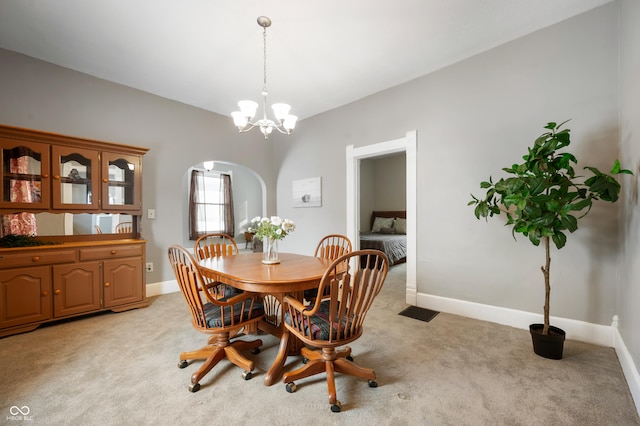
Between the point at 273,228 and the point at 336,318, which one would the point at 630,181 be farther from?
the point at 273,228

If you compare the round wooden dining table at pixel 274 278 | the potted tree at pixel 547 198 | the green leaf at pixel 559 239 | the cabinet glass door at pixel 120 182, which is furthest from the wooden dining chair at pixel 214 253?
the green leaf at pixel 559 239

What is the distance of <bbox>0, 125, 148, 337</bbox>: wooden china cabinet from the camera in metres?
2.46

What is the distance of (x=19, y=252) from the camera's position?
7.93 ft

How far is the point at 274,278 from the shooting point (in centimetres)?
167

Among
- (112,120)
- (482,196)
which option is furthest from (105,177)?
(482,196)

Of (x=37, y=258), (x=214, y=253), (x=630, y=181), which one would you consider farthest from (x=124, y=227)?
(x=630, y=181)

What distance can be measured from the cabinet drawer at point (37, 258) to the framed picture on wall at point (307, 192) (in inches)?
114

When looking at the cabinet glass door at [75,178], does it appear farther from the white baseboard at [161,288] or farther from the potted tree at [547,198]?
the potted tree at [547,198]

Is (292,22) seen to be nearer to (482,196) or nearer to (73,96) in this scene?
(482,196)

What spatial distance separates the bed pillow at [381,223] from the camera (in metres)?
7.09

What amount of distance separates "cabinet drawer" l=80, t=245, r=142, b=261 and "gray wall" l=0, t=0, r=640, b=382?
523 mm

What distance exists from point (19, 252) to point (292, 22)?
3.20 meters

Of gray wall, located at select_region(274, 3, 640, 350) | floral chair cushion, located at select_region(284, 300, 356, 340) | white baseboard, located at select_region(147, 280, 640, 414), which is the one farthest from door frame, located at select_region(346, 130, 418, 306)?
floral chair cushion, located at select_region(284, 300, 356, 340)

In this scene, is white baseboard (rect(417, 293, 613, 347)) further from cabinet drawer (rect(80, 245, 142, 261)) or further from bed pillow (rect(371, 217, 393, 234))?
bed pillow (rect(371, 217, 393, 234))
